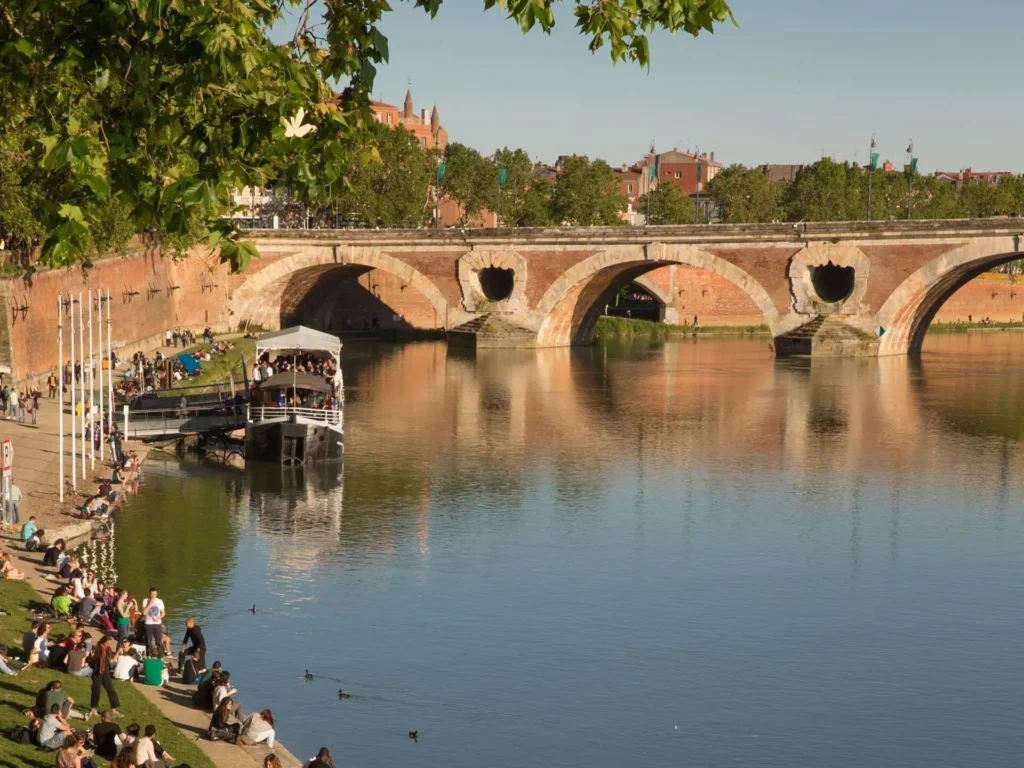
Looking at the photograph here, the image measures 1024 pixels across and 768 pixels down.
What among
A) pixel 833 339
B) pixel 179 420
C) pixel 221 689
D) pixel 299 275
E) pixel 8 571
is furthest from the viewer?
pixel 299 275

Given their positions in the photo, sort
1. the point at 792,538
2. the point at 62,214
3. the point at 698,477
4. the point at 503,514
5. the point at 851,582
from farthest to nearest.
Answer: the point at 698,477 → the point at 503,514 → the point at 792,538 → the point at 851,582 → the point at 62,214

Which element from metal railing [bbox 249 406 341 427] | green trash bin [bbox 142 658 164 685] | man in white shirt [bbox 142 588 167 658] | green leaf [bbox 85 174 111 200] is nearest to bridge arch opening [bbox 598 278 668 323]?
metal railing [bbox 249 406 341 427]

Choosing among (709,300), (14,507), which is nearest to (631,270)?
(709,300)

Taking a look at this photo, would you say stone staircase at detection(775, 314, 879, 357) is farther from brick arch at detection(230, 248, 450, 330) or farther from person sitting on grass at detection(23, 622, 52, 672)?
person sitting on grass at detection(23, 622, 52, 672)

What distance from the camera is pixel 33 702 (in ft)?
74.3

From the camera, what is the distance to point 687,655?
2903 cm

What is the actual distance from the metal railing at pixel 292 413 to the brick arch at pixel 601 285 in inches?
1377

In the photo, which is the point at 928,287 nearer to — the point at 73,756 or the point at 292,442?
the point at 292,442

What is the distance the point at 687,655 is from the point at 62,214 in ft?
61.2

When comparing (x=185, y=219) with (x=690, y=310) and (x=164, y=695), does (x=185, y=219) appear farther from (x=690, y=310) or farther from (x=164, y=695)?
(x=690, y=310)

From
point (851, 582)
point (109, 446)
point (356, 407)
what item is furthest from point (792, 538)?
point (356, 407)

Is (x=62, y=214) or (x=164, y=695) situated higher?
(x=62, y=214)

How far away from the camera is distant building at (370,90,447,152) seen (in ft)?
545

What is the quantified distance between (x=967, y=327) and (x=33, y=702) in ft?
321
